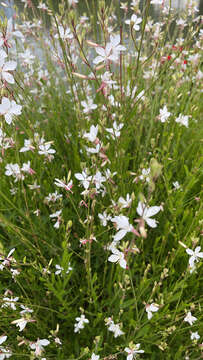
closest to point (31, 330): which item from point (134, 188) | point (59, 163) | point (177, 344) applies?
point (177, 344)

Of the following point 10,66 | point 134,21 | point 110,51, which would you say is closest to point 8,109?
point 10,66

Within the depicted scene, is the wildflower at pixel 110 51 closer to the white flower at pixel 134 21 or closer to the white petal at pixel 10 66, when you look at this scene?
the white flower at pixel 134 21

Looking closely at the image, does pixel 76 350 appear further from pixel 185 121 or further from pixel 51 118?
pixel 51 118

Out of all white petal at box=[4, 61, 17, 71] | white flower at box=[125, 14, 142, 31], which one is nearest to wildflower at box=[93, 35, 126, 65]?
white flower at box=[125, 14, 142, 31]

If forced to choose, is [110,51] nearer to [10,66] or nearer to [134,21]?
[134,21]

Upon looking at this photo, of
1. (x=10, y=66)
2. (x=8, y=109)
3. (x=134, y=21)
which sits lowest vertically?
(x=8, y=109)

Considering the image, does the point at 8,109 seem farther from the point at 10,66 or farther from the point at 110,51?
the point at 110,51

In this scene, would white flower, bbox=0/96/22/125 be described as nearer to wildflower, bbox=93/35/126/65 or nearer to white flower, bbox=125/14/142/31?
wildflower, bbox=93/35/126/65

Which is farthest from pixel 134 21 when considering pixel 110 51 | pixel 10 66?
pixel 10 66

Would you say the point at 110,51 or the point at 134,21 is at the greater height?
the point at 134,21

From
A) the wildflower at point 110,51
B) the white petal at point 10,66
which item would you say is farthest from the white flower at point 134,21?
the white petal at point 10,66

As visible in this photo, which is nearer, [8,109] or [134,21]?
[8,109]
